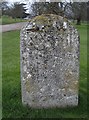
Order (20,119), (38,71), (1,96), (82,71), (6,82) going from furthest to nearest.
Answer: (82,71)
(6,82)
(1,96)
(38,71)
(20,119)

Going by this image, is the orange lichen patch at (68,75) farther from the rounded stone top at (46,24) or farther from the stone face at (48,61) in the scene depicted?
the rounded stone top at (46,24)

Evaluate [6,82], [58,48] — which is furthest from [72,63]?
[6,82]

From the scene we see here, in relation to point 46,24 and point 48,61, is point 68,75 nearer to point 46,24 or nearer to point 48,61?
point 48,61

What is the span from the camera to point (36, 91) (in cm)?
659

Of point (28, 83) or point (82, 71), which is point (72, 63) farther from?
point (82, 71)

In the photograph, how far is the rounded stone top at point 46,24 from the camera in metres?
6.52

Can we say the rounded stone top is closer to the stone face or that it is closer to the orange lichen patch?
the stone face

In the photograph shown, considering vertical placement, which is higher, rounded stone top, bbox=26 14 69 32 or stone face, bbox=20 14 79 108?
rounded stone top, bbox=26 14 69 32

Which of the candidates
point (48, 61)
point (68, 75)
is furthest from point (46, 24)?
point (68, 75)

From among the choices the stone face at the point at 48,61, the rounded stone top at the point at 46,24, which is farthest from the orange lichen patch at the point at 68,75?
Answer: the rounded stone top at the point at 46,24

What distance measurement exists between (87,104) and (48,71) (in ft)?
3.52

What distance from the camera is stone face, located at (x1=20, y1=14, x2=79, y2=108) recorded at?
6484 mm

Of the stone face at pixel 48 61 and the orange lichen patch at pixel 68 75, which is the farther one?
the orange lichen patch at pixel 68 75

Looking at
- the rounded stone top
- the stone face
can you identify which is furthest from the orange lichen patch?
the rounded stone top
